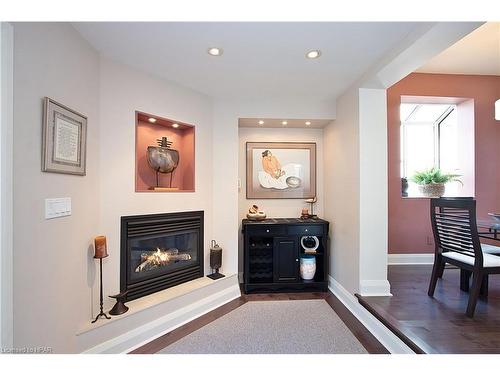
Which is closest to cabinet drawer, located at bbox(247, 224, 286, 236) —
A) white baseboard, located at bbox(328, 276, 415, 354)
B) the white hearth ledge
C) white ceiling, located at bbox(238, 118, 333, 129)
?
the white hearth ledge

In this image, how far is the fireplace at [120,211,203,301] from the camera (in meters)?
2.12

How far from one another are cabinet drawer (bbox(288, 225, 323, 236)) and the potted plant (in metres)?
1.80

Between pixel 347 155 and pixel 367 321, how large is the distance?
1.69 metres

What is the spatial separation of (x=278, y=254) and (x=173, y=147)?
1853 mm

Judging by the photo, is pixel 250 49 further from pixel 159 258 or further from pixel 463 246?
pixel 463 246

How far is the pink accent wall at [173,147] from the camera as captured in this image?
2438 mm

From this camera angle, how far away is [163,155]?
7.93ft

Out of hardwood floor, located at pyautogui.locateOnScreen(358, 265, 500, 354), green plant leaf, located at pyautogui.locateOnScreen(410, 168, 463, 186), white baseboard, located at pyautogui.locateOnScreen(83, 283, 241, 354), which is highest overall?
green plant leaf, located at pyautogui.locateOnScreen(410, 168, 463, 186)

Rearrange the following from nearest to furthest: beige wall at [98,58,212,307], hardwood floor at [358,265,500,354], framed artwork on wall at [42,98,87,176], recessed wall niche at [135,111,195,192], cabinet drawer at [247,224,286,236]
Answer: framed artwork on wall at [42,98,87,176] → hardwood floor at [358,265,500,354] → beige wall at [98,58,212,307] → recessed wall niche at [135,111,195,192] → cabinet drawer at [247,224,286,236]

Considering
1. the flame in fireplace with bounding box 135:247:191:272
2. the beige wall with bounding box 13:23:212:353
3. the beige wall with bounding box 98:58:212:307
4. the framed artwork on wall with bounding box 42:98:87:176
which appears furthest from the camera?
the flame in fireplace with bounding box 135:247:191:272

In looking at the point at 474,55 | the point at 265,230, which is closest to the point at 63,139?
the point at 265,230

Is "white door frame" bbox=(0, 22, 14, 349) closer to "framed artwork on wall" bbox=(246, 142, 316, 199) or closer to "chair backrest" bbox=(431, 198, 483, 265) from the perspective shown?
"framed artwork on wall" bbox=(246, 142, 316, 199)

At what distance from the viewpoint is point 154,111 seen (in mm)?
2305
